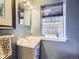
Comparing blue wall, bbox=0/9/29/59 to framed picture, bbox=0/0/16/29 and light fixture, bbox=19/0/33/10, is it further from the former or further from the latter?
light fixture, bbox=19/0/33/10

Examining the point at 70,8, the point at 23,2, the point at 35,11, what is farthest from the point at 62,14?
the point at 23,2

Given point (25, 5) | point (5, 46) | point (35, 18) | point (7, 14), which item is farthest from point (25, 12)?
point (5, 46)

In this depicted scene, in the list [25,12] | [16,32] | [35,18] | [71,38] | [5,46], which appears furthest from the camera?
[35,18]

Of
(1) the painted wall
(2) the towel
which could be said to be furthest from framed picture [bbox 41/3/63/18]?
(2) the towel

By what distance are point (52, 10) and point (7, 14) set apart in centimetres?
76

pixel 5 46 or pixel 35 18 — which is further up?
pixel 35 18

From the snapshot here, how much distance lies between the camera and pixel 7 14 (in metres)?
1.26

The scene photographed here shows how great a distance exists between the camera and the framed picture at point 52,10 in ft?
5.62

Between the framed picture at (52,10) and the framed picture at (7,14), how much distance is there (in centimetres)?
61

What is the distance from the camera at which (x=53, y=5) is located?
1763mm

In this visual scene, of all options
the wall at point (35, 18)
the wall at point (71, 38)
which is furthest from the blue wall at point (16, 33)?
the wall at point (71, 38)

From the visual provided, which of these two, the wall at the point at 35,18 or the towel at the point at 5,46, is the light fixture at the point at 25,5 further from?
the towel at the point at 5,46

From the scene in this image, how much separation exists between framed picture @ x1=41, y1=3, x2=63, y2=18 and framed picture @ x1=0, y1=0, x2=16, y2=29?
1.99ft

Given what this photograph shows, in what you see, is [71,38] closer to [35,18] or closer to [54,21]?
[54,21]
